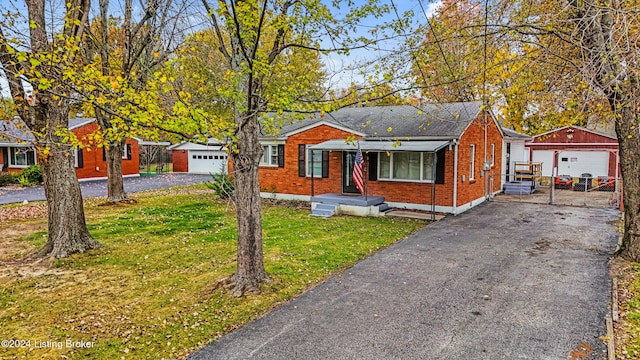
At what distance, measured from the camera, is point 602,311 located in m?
5.41

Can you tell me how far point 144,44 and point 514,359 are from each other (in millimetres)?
14446

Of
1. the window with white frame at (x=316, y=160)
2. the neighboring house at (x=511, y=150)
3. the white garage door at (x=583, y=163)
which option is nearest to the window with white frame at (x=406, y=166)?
the window with white frame at (x=316, y=160)

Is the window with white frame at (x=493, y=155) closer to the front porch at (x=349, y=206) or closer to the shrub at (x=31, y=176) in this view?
the front porch at (x=349, y=206)

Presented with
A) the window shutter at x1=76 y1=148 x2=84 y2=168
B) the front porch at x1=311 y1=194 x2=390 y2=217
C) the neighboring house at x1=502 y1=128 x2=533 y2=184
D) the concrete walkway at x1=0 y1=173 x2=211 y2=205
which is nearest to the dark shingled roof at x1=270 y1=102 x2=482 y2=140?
the front porch at x1=311 y1=194 x2=390 y2=217

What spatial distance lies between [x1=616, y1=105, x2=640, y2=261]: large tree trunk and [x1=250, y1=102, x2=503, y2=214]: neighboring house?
4.89 metres

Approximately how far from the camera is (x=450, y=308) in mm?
5570

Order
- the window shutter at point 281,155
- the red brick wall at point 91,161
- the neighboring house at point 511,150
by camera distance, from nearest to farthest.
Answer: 1. the window shutter at point 281,155
2. the neighboring house at point 511,150
3. the red brick wall at point 91,161

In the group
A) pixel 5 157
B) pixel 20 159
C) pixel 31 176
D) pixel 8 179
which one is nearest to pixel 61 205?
pixel 31 176

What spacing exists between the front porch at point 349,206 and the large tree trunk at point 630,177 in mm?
6909

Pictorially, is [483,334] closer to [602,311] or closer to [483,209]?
[602,311]

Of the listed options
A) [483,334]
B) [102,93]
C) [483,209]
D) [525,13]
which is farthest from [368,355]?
[483,209]

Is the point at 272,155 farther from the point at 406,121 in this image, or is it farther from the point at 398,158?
the point at 406,121

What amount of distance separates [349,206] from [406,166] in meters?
2.56

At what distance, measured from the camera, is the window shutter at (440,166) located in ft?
43.7
